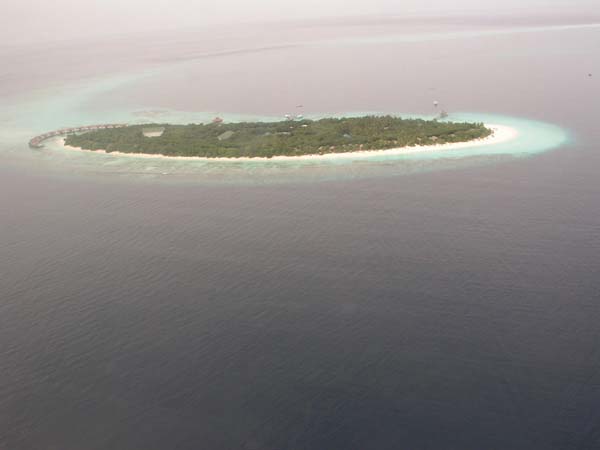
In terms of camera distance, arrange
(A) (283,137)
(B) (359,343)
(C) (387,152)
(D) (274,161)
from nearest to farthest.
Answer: (B) (359,343) → (D) (274,161) → (C) (387,152) → (A) (283,137)

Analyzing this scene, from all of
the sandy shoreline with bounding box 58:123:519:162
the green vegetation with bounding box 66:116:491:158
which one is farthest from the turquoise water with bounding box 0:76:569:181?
the green vegetation with bounding box 66:116:491:158

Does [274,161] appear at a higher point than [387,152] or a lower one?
lower

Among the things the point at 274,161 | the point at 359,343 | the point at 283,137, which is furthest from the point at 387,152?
the point at 359,343

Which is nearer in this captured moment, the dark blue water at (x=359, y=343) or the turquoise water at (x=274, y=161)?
the dark blue water at (x=359, y=343)

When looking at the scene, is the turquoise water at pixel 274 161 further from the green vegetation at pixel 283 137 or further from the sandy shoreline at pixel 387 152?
the green vegetation at pixel 283 137

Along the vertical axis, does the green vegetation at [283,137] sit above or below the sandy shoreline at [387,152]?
above

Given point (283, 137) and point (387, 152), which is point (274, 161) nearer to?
point (283, 137)

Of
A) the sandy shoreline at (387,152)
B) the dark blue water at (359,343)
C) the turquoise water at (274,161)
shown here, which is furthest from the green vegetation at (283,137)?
the dark blue water at (359,343)

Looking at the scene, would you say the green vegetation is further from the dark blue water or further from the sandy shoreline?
the dark blue water
